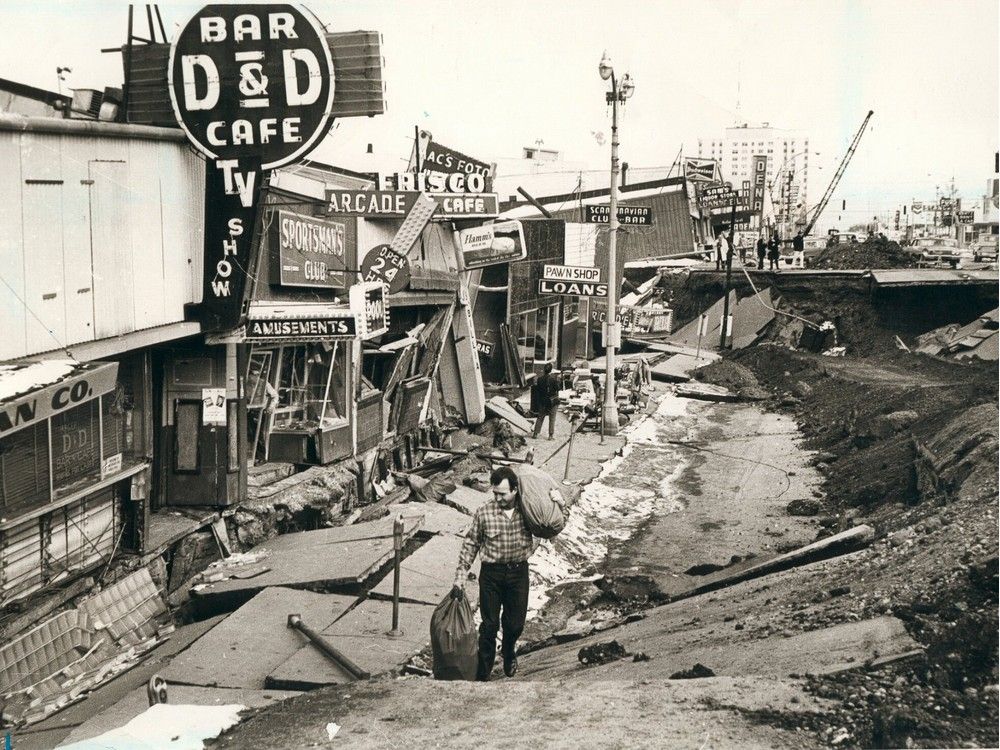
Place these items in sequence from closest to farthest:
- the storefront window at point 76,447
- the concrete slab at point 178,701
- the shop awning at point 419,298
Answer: the concrete slab at point 178,701 < the storefront window at point 76,447 < the shop awning at point 419,298

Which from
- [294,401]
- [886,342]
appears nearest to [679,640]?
[294,401]

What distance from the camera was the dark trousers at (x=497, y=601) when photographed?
300 inches

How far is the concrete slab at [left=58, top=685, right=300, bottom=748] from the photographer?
7.07 m

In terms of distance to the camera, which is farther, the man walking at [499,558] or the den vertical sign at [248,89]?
the den vertical sign at [248,89]

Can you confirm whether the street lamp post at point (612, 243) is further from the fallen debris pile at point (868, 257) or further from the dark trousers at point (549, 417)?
the fallen debris pile at point (868, 257)

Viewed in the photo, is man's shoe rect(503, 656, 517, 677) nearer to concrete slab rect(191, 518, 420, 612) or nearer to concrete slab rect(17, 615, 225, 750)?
concrete slab rect(191, 518, 420, 612)

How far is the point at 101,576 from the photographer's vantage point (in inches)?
414

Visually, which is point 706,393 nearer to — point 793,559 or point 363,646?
point 793,559

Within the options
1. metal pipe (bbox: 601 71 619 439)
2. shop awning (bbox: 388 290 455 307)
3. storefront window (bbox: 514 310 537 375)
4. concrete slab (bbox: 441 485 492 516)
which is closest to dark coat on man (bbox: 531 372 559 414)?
metal pipe (bbox: 601 71 619 439)

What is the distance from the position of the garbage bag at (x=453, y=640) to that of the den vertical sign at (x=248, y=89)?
625 cm

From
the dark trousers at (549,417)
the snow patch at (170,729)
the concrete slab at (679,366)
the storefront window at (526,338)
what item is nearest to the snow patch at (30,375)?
the snow patch at (170,729)

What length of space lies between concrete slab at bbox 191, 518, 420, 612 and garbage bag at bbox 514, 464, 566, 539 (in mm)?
3660

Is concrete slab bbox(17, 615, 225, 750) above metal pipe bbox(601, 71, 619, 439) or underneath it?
underneath

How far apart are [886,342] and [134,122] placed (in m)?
32.9
